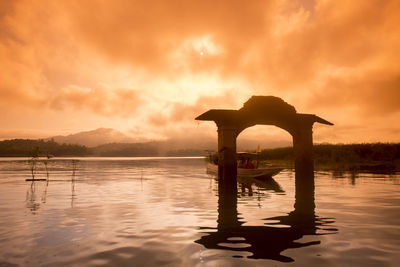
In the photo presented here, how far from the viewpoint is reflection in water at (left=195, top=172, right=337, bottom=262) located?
7.81m

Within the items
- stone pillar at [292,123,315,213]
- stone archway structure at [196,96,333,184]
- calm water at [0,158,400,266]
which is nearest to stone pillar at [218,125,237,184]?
stone archway structure at [196,96,333,184]

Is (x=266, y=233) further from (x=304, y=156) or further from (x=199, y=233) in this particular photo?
(x=304, y=156)

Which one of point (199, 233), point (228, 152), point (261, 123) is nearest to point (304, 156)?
point (261, 123)

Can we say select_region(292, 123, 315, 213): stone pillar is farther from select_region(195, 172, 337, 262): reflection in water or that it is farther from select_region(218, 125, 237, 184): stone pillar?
select_region(195, 172, 337, 262): reflection in water

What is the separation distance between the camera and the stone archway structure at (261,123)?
18.2 metres

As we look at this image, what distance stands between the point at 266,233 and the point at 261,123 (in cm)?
1079

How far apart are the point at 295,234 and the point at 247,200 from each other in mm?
7700

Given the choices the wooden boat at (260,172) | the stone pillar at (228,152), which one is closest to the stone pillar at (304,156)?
the stone pillar at (228,152)

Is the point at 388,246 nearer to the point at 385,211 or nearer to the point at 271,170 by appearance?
the point at 385,211

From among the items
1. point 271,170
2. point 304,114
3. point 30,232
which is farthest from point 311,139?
point 30,232

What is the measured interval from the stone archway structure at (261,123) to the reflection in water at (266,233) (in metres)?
4.18

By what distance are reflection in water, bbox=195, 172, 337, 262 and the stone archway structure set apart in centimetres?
418

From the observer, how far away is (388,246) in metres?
7.97

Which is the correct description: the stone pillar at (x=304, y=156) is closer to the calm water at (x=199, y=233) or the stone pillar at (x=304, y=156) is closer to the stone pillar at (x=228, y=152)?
the calm water at (x=199, y=233)
